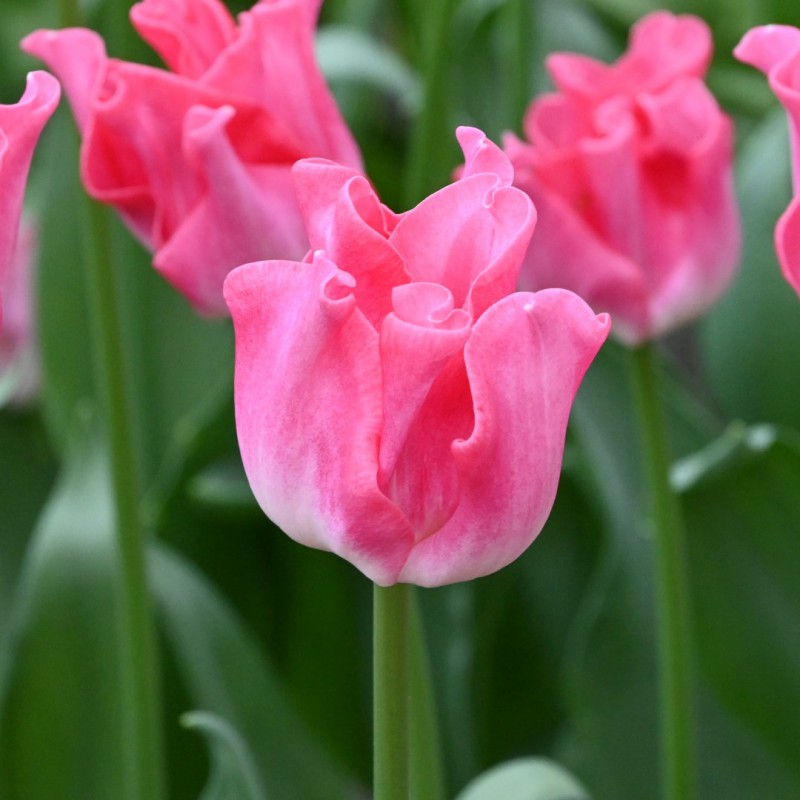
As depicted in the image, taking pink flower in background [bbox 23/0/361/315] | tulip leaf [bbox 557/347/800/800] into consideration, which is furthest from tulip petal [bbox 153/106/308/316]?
tulip leaf [bbox 557/347/800/800]

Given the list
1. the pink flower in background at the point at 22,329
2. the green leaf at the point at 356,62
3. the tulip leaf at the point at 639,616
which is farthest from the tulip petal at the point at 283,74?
the pink flower in background at the point at 22,329

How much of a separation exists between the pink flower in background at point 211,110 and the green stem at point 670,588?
147mm

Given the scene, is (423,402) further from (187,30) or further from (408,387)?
(187,30)

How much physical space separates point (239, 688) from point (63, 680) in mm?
80

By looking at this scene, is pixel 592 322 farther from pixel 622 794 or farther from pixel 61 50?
pixel 622 794

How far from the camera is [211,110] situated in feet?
1.26

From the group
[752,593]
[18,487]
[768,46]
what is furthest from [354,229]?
[18,487]

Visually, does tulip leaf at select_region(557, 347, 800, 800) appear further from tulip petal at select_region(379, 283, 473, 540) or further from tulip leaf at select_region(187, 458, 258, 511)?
tulip petal at select_region(379, 283, 473, 540)

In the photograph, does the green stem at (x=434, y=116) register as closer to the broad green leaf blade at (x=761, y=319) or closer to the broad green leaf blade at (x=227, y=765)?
the broad green leaf blade at (x=761, y=319)

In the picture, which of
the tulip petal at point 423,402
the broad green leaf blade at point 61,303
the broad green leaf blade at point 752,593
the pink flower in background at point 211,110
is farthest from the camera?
the broad green leaf blade at point 61,303

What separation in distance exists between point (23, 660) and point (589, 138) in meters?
0.33

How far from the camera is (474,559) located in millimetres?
276

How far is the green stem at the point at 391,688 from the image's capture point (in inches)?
10.9

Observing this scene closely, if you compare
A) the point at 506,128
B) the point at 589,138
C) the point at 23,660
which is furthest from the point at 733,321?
the point at 23,660
